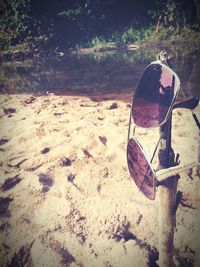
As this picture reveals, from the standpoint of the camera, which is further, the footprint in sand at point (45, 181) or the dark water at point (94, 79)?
the dark water at point (94, 79)

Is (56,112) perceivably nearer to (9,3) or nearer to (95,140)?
(95,140)

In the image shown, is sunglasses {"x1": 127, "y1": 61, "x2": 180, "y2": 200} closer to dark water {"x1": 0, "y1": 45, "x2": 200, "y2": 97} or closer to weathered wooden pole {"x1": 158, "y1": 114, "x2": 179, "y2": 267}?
weathered wooden pole {"x1": 158, "y1": 114, "x2": 179, "y2": 267}

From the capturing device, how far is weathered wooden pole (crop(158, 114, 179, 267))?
6.97 feet

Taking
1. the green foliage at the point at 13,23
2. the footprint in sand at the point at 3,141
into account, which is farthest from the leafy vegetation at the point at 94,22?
the footprint in sand at the point at 3,141

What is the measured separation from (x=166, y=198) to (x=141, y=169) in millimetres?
408

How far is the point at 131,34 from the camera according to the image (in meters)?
17.5

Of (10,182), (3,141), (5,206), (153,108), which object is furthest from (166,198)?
(3,141)

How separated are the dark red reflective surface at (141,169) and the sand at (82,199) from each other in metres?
1.06

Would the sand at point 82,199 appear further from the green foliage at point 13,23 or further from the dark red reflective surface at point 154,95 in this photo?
the green foliage at point 13,23

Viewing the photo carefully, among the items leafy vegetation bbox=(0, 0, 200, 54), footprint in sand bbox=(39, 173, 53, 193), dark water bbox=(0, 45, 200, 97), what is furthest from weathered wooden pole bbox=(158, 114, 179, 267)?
leafy vegetation bbox=(0, 0, 200, 54)

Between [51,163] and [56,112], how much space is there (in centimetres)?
147

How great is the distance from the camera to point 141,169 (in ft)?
6.83

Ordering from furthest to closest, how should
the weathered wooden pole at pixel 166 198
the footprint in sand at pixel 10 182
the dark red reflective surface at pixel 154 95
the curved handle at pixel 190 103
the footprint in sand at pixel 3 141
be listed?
the footprint in sand at pixel 3 141 → the footprint in sand at pixel 10 182 → the weathered wooden pole at pixel 166 198 → the curved handle at pixel 190 103 → the dark red reflective surface at pixel 154 95

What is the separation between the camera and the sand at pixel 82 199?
2779mm
